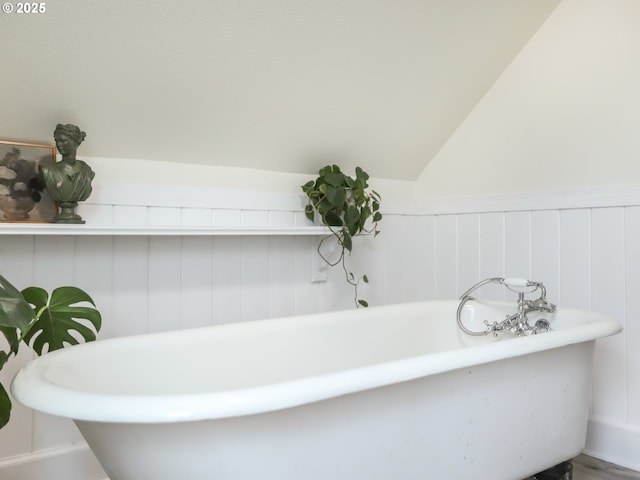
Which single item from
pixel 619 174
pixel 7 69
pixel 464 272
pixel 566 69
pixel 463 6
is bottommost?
pixel 464 272

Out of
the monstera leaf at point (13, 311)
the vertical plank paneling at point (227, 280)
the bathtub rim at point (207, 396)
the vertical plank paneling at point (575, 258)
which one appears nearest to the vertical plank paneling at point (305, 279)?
the vertical plank paneling at point (227, 280)

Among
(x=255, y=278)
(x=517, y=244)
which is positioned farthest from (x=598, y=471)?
(x=255, y=278)

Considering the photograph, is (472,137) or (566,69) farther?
(472,137)

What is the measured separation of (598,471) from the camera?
1.71 meters


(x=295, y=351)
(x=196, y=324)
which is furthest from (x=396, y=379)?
(x=196, y=324)

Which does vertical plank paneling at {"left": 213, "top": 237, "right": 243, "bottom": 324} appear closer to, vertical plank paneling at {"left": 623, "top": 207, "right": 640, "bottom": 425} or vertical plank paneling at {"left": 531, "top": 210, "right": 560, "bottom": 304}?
vertical plank paneling at {"left": 531, "top": 210, "right": 560, "bottom": 304}

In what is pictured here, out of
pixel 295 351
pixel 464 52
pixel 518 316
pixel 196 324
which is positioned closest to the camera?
pixel 295 351

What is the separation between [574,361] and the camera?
144 cm

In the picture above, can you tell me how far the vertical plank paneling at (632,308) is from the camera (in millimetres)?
1755

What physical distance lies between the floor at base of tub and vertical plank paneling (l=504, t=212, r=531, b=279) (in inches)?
28.5

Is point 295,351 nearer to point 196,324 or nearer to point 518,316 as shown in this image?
point 196,324

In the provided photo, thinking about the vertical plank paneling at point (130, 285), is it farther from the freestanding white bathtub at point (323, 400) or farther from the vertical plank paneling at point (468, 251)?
the vertical plank paneling at point (468, 251)

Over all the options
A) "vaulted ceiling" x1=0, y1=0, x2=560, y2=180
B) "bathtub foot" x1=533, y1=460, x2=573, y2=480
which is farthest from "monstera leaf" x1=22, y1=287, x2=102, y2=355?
"bathtub foot" x1=533, y1=460, x2=573, y2=480

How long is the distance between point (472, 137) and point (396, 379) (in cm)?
168
